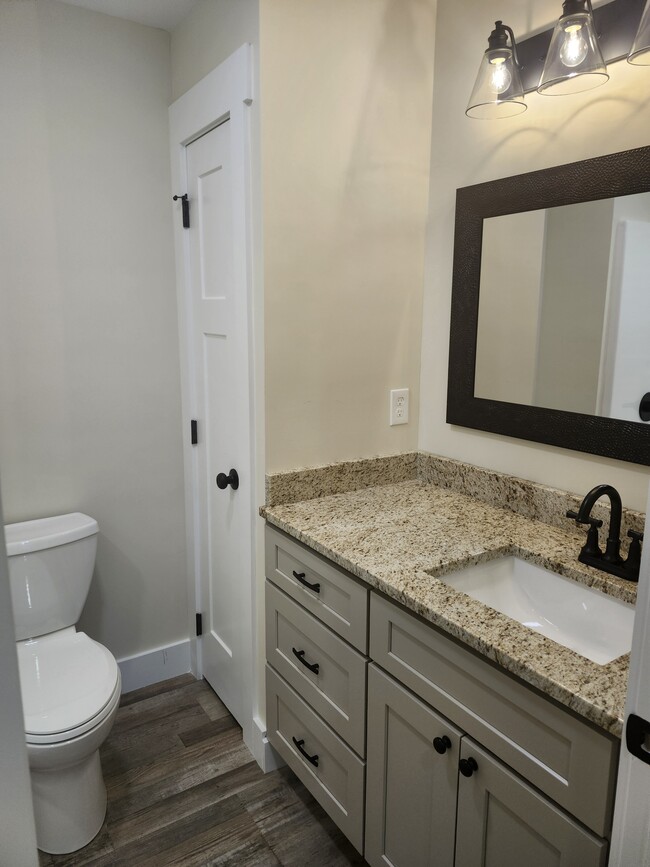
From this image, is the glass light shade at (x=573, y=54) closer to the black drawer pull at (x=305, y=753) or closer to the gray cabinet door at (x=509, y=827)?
the gray cabinet door at (x=509, y=827)

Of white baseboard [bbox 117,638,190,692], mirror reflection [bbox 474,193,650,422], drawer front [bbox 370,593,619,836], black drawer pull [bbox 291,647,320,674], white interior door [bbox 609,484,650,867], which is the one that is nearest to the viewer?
white interior door [bbox 609,484,650,867]

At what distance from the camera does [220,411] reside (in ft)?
6.88

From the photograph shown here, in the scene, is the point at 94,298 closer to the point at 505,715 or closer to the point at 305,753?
the point at 305,753

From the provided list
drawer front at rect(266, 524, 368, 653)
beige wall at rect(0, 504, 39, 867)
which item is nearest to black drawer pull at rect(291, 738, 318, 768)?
drawer front at rect(266, 524, 368, 653)

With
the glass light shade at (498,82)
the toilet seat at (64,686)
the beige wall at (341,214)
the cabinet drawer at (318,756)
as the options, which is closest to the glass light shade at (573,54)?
the glass light shade at (498,82)

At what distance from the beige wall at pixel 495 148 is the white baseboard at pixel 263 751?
1.09m

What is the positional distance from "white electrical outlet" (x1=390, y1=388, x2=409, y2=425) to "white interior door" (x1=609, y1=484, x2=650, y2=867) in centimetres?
133

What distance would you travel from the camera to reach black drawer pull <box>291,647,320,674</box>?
5.56 ft

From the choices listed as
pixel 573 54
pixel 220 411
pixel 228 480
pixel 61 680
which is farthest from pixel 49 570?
pixel 573 54

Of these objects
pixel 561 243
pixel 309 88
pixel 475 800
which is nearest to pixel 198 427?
pixel 309 88

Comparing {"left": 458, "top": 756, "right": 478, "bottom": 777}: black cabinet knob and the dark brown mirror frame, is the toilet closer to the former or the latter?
{"left": 458, "top": 756, "right": 478, "bottom": 777}: black cabinet knob

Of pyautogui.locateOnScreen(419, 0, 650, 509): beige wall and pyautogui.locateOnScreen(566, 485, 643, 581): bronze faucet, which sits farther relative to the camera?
pyautogui.locateOnScreen(419, 0, 650, 509): beige wall

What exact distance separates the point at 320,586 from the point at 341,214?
→ 109cm

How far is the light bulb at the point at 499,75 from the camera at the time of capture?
1.53 m
